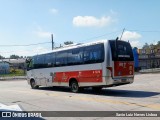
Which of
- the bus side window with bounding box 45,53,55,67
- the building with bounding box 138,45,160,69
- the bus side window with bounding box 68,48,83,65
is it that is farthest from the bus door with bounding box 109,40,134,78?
the building with bounding box 138,45,160,69

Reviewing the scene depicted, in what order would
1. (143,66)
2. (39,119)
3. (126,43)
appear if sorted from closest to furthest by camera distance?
(39,119)
(126,43)
(143,66)

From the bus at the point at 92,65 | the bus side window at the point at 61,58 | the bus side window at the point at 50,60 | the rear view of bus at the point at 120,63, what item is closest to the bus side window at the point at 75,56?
the bus at the point at 92,65

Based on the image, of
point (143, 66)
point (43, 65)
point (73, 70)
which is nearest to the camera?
point (73, 70)

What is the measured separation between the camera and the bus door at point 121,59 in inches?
634

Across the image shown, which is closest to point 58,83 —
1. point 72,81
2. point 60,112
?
point 72,81

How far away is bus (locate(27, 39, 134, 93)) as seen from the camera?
52.8ft

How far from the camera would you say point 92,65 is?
17.0 m

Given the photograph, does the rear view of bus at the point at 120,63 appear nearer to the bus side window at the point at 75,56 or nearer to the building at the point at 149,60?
the bus side window at the point at 75,56

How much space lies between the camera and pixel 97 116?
9.58 m

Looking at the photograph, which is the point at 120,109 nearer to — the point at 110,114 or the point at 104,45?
the point at 110,114

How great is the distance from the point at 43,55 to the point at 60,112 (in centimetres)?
1220

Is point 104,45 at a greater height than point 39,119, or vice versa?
point 104,45

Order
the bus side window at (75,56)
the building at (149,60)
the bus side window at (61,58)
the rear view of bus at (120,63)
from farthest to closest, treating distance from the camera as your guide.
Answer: the building at (149,60) → the bus side window at (61,58) → the bus side window at (75,56) → the rear view of bus at (120,63)

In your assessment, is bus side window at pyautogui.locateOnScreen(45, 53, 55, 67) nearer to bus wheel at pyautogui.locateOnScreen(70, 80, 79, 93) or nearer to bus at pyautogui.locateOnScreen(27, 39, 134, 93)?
bus at pyautogui.locateOnScreen(27, 39, 134, 93)
